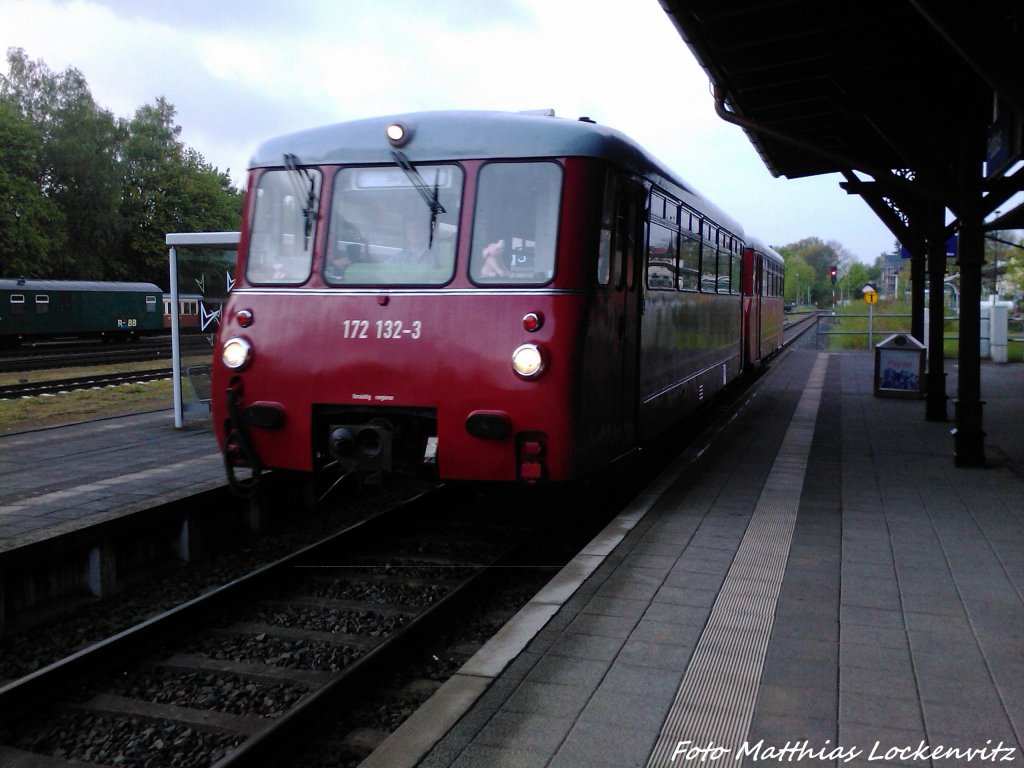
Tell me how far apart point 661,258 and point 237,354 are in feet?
12.5

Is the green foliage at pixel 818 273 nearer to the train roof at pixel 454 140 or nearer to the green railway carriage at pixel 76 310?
the green railway carriage at pixel 76 310

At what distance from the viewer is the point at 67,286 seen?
35.6 metres

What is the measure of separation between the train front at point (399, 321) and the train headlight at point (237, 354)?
14 mm

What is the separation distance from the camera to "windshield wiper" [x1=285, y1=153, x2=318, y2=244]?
21.7 ft

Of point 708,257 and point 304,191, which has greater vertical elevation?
point 304,191

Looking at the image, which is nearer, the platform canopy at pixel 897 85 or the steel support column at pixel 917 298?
the platform canopy at pixel 897 85

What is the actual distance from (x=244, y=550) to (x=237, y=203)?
64.8 m

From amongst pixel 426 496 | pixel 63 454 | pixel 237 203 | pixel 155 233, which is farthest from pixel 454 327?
pixel 237 203

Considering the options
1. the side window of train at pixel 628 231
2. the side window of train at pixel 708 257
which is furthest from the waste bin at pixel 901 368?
the side window of train at pixel 628 231

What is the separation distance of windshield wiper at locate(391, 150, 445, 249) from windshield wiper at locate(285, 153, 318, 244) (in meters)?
0.66

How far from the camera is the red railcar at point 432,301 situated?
239 inches

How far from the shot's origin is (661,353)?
8.48m

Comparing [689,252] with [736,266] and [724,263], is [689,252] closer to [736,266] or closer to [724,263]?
[724,263]

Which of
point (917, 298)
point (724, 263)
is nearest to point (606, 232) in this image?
point (724, 263)
